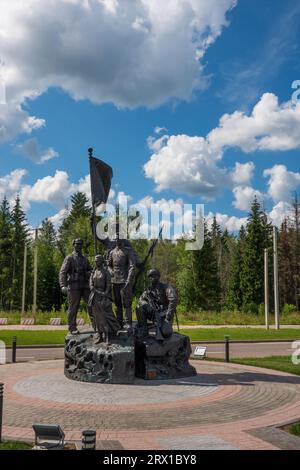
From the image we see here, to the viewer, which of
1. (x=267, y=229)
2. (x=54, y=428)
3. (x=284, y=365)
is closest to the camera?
(x=54, y=428)

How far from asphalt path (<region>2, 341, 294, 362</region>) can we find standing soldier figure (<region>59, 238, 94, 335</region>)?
4640 millimetres

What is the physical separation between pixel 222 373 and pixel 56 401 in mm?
5751

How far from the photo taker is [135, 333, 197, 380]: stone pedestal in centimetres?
1234

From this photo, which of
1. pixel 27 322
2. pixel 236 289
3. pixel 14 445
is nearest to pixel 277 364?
pixel 14 445

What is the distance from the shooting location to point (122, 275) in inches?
534

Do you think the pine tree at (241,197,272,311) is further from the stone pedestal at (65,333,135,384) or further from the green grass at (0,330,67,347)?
the stone pedestal at (65,333,135,384)

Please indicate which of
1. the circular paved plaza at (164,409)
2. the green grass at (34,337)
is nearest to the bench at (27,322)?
the green grass at (34,337)

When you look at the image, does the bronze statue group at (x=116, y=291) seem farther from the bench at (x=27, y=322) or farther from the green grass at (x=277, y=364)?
the bench at (x=27, y=322)

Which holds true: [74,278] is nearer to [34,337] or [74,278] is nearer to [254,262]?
[34,337]

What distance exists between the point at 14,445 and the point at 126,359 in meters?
5.19

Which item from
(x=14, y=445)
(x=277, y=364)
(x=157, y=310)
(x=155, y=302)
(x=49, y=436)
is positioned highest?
(x=155, y=302)
